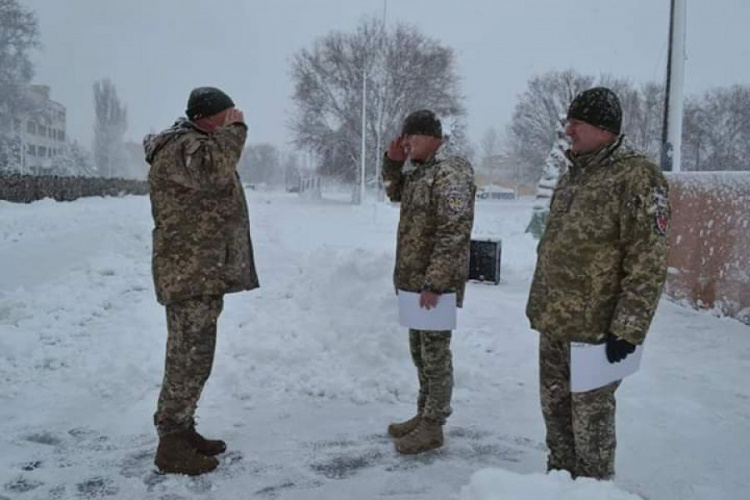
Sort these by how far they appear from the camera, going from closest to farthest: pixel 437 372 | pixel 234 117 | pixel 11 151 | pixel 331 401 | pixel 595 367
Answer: pixel 595 367 → pixel 234 117 → pixel 437 372 → pixel 331 401 → pixel 11 151

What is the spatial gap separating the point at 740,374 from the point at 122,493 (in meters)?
4.78

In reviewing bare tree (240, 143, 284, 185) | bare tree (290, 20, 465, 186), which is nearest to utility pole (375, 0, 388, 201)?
bare tree (290, 20, 465, 186)

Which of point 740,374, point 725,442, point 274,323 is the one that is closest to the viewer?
point 725,442

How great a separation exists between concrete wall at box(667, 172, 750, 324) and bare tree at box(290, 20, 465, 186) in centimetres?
3526

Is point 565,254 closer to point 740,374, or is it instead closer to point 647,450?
point 647,450

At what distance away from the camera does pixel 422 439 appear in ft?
12.3

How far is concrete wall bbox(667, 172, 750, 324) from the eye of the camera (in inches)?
285

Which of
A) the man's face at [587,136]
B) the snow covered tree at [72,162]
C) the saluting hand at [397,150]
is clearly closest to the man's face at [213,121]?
the saluting hand at [397,150]

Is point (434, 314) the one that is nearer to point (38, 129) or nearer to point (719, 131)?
point (719, 131)

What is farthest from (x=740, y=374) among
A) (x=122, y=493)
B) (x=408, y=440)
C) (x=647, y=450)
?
(x=122, y=493)

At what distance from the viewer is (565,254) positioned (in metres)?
2.94

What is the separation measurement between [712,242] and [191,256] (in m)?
6.61

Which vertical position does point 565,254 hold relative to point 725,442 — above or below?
above

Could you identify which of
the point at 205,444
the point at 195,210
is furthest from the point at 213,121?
the point at 205,444
